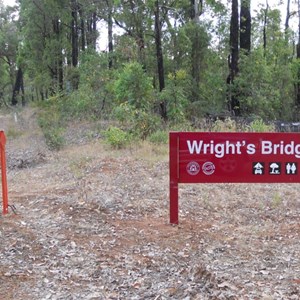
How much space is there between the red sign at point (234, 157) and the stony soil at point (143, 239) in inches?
24.2

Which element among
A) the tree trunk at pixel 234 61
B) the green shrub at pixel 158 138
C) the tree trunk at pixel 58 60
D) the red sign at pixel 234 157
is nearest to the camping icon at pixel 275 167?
the red sign at pixel 234 157

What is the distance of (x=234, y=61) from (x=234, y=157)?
478 inches

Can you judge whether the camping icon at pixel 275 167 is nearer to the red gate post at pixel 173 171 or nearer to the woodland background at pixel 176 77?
the red gate post at pixel 173 171

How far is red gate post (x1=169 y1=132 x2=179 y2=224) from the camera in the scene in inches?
198

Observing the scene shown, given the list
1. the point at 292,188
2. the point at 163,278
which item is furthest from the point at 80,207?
the point at 292,188

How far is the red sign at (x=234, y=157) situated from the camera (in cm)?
504

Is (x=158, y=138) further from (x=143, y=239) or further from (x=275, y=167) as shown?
(x=143, y=239)

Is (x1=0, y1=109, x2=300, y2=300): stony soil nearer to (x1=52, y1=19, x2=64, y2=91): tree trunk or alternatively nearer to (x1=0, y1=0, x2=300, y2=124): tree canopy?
(x1=0, y1=0, x2=300, y2=124): tree canopy

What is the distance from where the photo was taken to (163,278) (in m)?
3.83

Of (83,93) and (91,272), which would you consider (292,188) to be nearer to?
(91,272)

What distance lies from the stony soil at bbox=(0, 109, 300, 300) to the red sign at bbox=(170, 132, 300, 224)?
614 mm

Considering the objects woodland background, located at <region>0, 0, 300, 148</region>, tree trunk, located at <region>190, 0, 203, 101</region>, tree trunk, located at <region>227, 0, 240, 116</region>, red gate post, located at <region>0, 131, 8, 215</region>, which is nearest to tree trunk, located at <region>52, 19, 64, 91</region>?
woodland background, located at <region>0, 0, 300, 148</region>

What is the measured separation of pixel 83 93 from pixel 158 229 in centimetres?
1288

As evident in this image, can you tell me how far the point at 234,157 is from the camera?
16.6 feet
